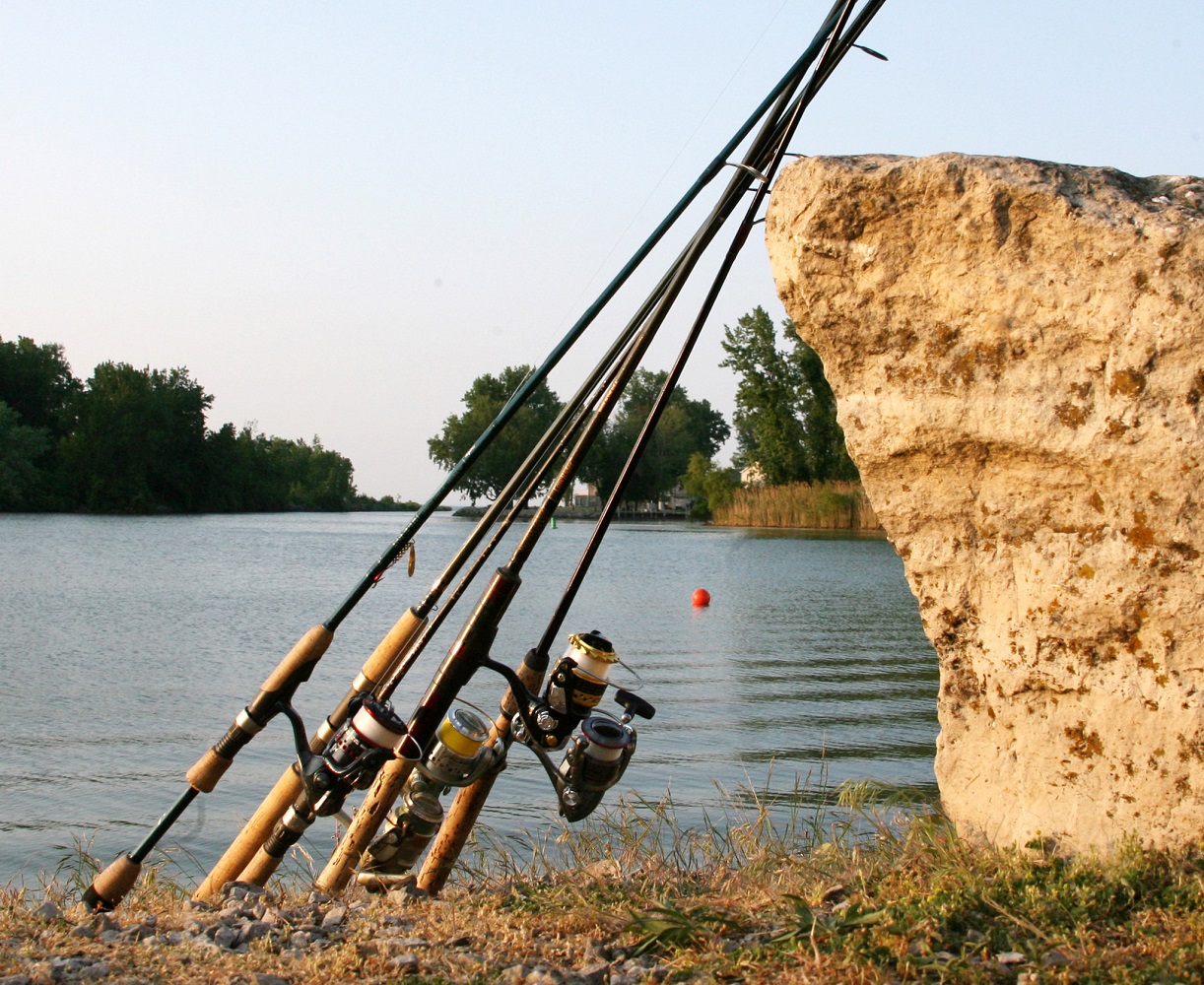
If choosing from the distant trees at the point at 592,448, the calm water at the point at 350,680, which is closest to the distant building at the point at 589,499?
the distant trees at the point at 592,448

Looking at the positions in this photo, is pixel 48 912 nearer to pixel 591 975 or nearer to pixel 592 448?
pixel 591 975

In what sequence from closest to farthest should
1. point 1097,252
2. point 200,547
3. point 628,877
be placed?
point 1097,252 < point 628,877 < point 200,547

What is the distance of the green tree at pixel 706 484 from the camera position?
75.7m

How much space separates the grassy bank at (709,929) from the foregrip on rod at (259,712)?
1.36 ft

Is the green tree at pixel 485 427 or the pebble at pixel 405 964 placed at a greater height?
the green tree at pixel 485 427

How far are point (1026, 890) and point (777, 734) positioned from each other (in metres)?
6.10

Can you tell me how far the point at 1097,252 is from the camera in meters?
3.34

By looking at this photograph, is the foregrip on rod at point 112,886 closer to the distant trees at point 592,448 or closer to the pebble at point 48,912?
the pebble at point 48,912

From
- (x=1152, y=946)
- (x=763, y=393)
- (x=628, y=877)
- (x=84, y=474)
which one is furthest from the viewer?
(x=84, y=474)

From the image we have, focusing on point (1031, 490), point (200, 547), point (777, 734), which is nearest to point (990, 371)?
point (1031, 490)

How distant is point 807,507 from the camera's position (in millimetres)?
52000

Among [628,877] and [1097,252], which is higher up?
[1097,252]

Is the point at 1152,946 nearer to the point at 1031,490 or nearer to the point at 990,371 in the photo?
the point at 1031,490

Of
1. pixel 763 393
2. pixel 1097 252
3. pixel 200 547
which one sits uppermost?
pixel 763 393
